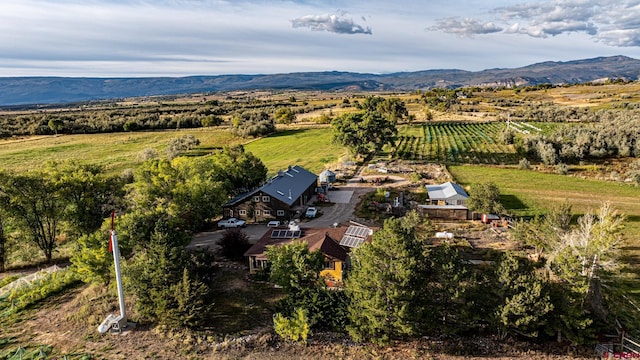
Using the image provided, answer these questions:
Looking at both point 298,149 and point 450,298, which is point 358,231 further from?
point 298,149

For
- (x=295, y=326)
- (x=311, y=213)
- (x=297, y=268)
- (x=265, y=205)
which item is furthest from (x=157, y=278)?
(x=311, y=213)

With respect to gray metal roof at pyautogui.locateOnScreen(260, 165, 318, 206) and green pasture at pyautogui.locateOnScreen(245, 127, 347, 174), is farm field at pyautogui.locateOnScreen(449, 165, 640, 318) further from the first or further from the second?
green pasture at pyautogui.locateOnScreen(245, 127, 347, 174)

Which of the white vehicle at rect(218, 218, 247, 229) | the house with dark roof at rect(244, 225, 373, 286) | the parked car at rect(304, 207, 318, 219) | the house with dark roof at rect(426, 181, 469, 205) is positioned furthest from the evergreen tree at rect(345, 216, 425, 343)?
the house with dark roof at rect(426, 181, 469, 205)

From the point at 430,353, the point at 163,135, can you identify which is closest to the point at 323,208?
the point at 430,353

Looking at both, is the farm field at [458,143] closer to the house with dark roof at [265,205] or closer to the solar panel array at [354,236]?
the house with dark roof at [265,205]

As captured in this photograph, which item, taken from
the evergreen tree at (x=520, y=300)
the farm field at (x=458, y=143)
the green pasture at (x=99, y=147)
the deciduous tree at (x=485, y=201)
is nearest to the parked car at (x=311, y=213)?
the deciduous tree at (x=485, y=201)

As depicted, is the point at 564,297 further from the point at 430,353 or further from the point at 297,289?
the point at 297,289
